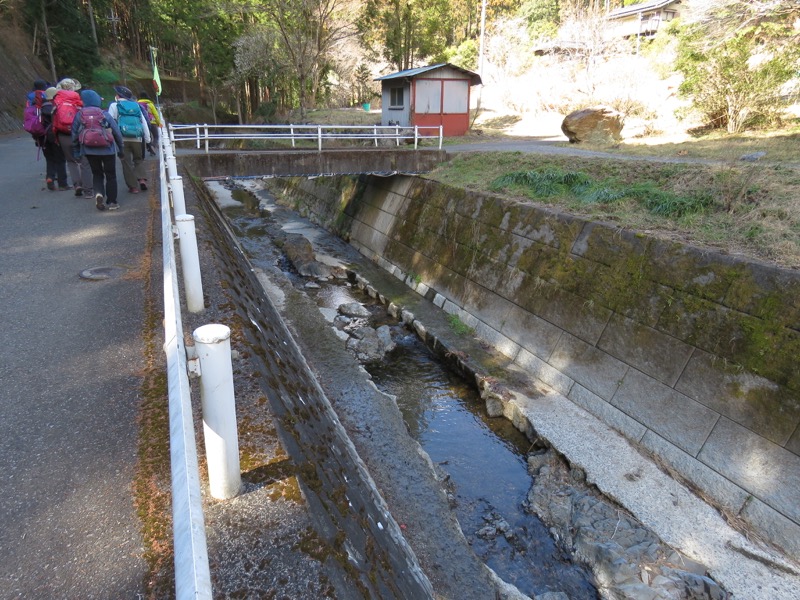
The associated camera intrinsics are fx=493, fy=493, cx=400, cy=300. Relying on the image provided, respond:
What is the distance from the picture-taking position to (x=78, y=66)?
33.2 meters

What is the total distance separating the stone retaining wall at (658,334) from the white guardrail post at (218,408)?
20.5ft

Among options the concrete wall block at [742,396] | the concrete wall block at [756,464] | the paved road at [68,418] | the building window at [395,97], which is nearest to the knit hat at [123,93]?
the paved road at [68,418]

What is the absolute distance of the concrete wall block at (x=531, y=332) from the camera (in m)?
9.35

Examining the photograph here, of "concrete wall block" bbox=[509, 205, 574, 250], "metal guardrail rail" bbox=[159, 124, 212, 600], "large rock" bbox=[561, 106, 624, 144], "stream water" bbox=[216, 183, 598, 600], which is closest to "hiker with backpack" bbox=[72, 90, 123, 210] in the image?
"stream water" bbox=[216, 183, 598, 600]

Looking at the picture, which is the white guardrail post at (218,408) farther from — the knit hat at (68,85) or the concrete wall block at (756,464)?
the knit hat at (68,85)

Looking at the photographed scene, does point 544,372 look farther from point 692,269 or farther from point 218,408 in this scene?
point 218,408

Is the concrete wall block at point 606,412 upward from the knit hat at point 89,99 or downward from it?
downward

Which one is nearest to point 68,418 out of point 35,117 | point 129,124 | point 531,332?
point 129,124

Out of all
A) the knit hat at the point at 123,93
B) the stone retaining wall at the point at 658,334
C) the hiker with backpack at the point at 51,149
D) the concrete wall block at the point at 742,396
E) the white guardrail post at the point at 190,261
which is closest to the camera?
the white guardrail post at the point at 190,261

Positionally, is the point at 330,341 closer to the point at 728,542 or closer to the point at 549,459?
the point at 549,459

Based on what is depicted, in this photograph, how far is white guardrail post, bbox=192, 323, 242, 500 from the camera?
94.2 inches

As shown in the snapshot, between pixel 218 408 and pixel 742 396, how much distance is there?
673cm

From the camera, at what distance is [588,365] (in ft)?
27.8

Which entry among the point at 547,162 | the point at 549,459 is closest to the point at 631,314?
the point at 549,459
